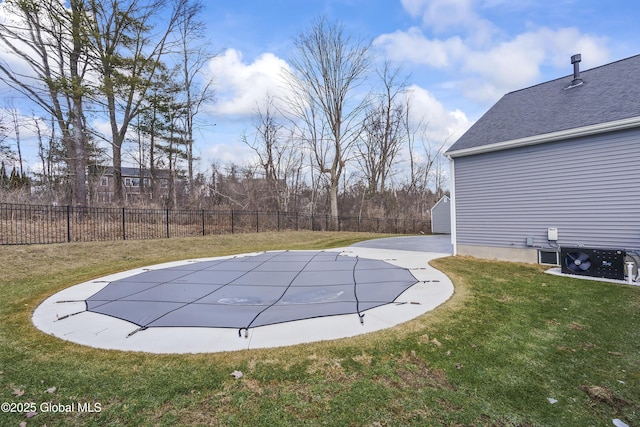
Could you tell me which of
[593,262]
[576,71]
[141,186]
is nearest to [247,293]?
[593,262]

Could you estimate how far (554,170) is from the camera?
6.50 meters

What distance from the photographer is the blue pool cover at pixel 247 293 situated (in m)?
3.67

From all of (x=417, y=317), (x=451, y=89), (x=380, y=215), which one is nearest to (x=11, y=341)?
(x=417, y=317)

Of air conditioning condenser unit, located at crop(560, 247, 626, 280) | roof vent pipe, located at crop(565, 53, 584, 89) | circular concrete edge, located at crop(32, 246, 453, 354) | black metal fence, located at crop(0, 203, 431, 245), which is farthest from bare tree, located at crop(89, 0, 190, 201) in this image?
air conditioning condenser unit, located at crop(560, 247, 626, 280)

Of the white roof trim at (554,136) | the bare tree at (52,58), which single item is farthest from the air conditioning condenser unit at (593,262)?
the bare tree at (52,58)

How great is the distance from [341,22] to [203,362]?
19.8 meters

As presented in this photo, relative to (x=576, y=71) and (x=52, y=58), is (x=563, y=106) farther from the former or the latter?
(x=52, y=58)

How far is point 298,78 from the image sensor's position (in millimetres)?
Result: 19078

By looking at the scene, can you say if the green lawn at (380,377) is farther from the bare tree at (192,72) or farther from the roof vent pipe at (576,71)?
the bare tree at (192,72)

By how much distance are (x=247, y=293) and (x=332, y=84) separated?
16854 mm

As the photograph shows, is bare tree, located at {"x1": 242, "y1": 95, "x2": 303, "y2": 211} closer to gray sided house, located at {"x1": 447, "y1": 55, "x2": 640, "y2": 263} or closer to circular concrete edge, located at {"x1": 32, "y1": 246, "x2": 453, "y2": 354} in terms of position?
gray sided house, located at {"x1": 447, "y1": 55, "x2": 640, "y2": 263}

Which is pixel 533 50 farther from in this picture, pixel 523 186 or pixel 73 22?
pixel 73 22

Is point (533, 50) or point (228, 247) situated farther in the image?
point (228, 247)

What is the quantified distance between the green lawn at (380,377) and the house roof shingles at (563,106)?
13.5ft
